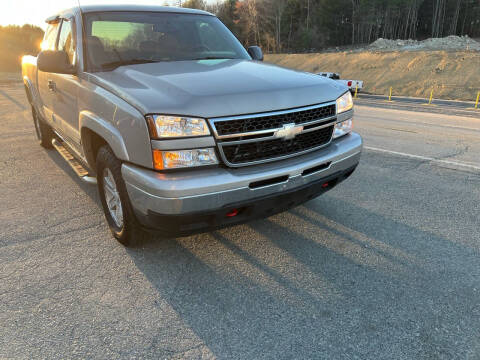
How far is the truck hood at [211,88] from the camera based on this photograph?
236 centimetres

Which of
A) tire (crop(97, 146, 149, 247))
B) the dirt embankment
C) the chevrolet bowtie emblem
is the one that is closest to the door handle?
tire (crop(97, 146, 149, 247))

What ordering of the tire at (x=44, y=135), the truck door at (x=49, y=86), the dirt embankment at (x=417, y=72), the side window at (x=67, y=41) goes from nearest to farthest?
the side window at (x=67, y=41) < the truck door at (x=49, y=86) < the tire at (x=44, y=135) < the dirt embankment at (x=417, y=72)

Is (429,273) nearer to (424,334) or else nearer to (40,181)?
(424,334)

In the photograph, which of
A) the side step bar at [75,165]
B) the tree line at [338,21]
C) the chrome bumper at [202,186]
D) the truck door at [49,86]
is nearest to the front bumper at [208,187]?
the chrome bumper at [202,186]

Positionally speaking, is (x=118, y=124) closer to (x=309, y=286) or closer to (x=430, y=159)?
(x=309, y=286)

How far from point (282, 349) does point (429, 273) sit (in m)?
1.43

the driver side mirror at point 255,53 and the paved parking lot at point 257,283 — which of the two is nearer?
the paved parking lot at point 257,283

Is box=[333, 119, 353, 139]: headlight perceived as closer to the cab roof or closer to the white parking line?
the cab roof

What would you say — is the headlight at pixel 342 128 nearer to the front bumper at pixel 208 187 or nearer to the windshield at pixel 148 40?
the front bumper at pixel 208 187

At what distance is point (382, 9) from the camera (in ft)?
272

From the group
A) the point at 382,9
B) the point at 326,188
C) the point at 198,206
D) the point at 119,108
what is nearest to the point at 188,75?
the point at 119,108

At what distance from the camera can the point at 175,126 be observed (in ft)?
7.59

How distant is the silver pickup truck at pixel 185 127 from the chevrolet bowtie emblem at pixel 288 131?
0.03 feet

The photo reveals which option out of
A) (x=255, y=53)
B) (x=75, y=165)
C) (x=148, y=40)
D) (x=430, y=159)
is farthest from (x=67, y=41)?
(x=430, y=159)
